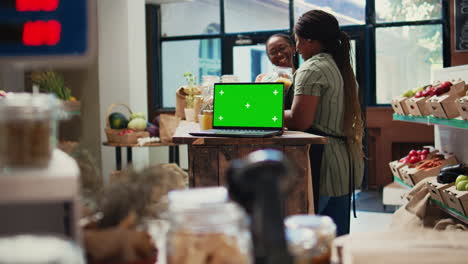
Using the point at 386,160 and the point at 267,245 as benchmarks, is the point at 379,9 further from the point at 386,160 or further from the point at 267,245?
the point at 267,245

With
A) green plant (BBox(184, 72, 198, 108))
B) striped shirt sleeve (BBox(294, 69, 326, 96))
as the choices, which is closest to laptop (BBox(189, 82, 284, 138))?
striped shirt sleeve (BBox(294, 69, 326, 96))

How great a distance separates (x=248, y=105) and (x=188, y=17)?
6.47m

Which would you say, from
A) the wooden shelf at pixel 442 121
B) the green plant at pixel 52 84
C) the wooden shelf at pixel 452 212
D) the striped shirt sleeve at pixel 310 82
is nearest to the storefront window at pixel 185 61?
the green plant at pixel 52 84

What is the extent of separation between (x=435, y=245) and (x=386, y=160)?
22.0 ft

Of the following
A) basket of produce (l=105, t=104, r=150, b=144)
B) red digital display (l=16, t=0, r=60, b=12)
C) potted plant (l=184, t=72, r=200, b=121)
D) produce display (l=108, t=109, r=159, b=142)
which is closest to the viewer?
red digital display (l=16, t=0, r=60, b=12)

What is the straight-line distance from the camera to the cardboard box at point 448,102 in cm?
406

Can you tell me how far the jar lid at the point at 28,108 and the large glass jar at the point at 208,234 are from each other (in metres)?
0.29

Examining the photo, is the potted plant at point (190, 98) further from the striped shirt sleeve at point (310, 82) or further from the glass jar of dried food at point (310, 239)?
the glass jar of dried food at point (310, 239)

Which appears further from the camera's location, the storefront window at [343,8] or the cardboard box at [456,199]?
the storefront window at [343,8]

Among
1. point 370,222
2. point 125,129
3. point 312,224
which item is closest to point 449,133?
point 370,222

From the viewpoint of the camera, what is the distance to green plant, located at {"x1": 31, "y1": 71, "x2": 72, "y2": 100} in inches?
261

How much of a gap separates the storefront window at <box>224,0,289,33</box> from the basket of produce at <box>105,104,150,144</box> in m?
3.21

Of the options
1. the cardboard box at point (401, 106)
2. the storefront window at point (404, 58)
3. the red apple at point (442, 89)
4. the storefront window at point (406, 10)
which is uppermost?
the storefront window at point (406, 10)

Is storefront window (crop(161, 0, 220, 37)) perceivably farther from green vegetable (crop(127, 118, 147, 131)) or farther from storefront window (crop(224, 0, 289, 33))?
green vegetable (crop(127, 118, 147, 131))
